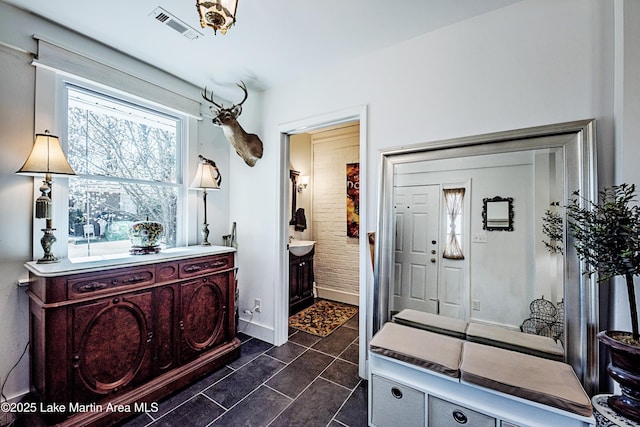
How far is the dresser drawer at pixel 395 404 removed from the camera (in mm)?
1515

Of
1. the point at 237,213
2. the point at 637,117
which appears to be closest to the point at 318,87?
the point at 237,213

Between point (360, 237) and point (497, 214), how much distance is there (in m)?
1.04

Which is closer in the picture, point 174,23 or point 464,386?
point 464,386

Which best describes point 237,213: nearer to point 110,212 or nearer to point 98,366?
point 110,212

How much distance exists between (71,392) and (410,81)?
3.12m

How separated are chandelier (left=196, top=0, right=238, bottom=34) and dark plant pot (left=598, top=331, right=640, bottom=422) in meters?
2.26

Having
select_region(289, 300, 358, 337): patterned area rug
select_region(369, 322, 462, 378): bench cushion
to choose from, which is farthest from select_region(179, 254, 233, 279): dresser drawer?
select_region(369, 322, 462, 378): bench cushion

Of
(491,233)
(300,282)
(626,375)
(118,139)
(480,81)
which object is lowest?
(300,282)

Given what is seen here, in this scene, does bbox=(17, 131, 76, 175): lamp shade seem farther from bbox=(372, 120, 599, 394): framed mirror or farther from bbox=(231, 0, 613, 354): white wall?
bbox=(372, 120, 599, 394): framed mirror

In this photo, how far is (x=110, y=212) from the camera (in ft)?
7.50

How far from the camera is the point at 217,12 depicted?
1155 millimetres

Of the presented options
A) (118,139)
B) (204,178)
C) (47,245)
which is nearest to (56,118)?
(118,139)

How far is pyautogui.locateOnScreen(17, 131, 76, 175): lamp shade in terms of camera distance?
168 centimetres

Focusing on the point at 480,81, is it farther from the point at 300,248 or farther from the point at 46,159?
the point at 46,159
